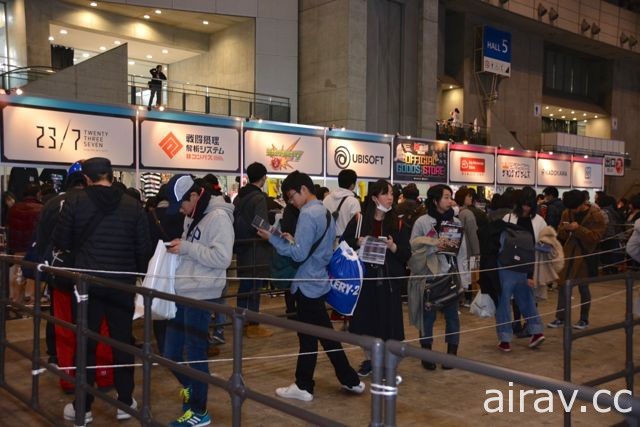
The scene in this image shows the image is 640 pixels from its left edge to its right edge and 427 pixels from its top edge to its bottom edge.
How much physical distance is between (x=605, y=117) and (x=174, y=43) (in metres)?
28.7

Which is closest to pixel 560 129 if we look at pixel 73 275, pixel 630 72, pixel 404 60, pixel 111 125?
pixel 630 72

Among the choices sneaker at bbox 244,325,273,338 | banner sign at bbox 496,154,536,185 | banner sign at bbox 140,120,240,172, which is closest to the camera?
sneaker at bbox 244,325,273,338

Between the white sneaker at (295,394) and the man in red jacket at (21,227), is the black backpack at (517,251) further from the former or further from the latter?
the man in red jacket at (21,227)

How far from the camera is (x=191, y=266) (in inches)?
165

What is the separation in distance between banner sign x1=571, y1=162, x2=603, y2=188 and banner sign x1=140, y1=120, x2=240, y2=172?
15.2 m

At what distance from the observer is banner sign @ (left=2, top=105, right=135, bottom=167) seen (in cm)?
984

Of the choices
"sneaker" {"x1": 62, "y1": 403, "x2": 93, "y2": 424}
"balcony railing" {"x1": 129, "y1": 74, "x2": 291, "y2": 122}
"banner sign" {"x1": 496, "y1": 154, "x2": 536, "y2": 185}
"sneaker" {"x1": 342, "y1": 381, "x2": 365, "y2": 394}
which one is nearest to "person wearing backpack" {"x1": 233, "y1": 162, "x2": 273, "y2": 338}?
"sneaker" {"x1": 342, "y1": 381, "x2": 365, "y2": 394}

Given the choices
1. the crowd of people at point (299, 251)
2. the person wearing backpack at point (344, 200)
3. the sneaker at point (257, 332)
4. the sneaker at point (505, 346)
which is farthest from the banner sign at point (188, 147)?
the sneaker at point (505, 346)

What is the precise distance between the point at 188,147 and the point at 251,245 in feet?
16.8

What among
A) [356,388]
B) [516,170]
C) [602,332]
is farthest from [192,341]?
[516,170]

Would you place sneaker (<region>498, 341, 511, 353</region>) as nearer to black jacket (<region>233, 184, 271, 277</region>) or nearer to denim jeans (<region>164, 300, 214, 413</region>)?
black jacket (<region>233, 184, 271, 277</region>)

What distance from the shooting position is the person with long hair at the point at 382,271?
521cm

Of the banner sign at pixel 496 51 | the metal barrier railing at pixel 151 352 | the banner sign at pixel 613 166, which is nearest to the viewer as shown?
the metal barrier railing at pixel 151 352

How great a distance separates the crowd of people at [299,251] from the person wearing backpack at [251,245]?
0.02m
